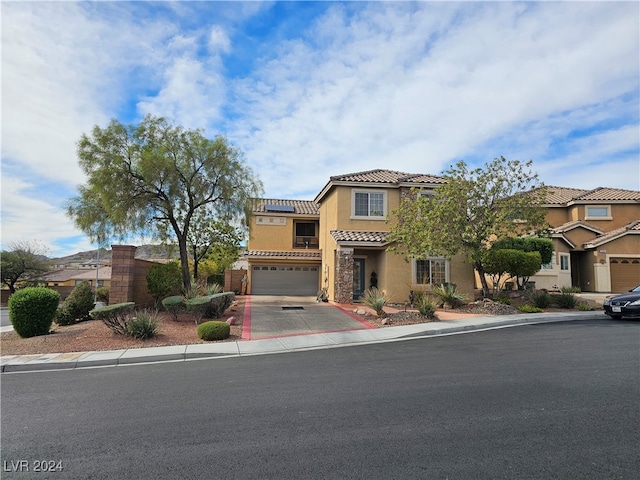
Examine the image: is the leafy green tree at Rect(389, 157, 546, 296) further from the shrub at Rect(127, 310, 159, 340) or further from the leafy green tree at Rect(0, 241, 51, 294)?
the leafy green tree at Rect(0, 241, 51, 294)

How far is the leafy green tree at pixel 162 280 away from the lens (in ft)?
58.6

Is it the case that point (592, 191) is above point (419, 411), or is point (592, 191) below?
above

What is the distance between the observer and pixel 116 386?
24.2 feet

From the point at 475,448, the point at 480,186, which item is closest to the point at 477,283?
the point at 480,186

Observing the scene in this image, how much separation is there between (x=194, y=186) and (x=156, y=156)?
2207mm

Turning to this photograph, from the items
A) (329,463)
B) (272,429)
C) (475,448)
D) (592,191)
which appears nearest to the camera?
(329,463)

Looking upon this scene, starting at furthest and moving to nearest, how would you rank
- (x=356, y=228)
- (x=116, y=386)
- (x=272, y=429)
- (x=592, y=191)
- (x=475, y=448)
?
(x=592, y=191) → (x=356, y=228) → (x=116, y=386) → (x=272, y=429) → (x=475, y=448)

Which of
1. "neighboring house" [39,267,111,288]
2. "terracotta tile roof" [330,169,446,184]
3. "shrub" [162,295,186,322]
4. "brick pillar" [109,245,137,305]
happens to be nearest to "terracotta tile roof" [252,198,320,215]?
"terracotta tile roof" [330,169,446,184]

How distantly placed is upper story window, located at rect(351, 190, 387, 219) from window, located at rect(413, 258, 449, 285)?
3.50 meters

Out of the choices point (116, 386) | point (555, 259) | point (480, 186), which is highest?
point (480, 186)

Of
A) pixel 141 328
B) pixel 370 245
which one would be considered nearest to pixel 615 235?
pixel 370 245

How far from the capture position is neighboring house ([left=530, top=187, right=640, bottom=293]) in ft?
82.4

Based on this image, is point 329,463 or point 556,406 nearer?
point 329,463

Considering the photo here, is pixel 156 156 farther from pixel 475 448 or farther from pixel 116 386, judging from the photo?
pixel 475 448
